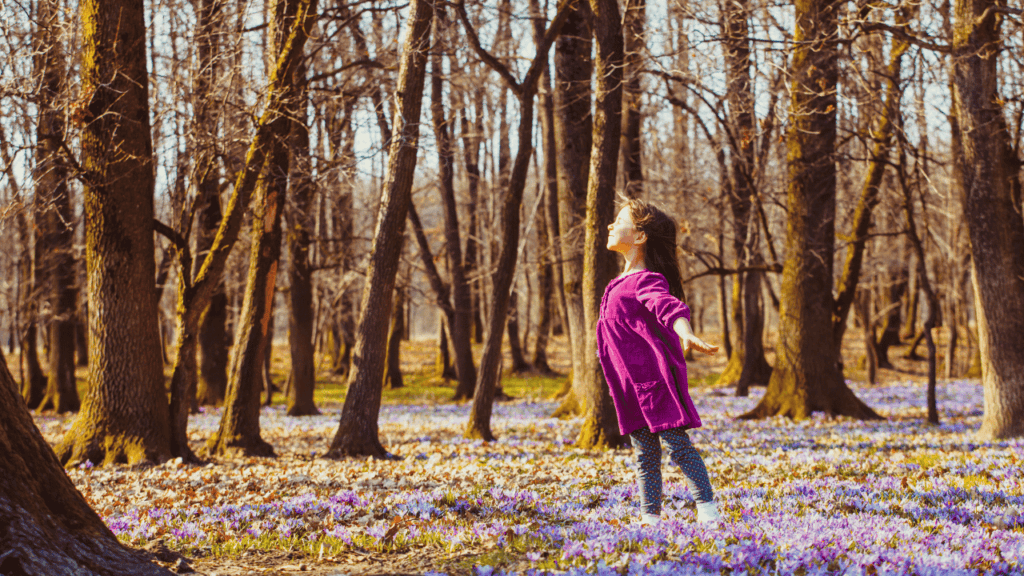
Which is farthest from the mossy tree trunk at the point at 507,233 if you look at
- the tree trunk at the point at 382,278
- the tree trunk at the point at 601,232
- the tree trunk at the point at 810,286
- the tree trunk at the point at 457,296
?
the tree trunk at the point at 457,296

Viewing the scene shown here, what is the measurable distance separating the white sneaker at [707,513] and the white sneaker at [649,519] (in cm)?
25

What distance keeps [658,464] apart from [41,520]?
345 centimetres

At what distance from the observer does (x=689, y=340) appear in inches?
156

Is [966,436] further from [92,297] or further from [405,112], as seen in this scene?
[92,297]

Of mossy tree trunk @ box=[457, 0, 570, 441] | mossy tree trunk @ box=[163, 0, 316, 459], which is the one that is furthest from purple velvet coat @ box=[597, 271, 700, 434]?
mossy tree trunk @ box=[163, 0, 316, 459]

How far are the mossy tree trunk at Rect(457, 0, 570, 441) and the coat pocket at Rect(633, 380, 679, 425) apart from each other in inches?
236

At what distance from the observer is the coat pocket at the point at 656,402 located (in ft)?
14.3

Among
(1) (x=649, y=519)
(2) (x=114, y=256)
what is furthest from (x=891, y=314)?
(2) (x=114, y=256)

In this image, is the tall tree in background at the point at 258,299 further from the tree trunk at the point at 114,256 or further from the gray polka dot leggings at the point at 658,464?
the gray polka dot leggings at the point at 658,464

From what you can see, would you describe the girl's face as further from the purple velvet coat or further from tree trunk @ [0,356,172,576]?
tree trunk @ [0,356,172,576]

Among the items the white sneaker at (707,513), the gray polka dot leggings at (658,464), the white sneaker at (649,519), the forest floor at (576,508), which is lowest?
the forest floor at (576,508)

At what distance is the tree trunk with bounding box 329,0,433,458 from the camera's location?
355 inches

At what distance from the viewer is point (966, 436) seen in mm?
9820

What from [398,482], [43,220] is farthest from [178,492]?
[43,220]
